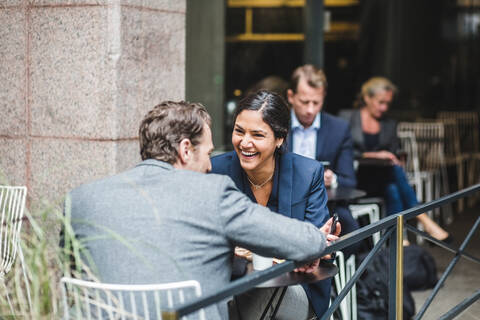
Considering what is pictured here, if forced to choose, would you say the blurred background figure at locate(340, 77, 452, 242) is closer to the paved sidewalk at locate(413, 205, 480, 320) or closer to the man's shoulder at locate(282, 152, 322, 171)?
the paved sidewalk at locate(413, 205, 480, 320)

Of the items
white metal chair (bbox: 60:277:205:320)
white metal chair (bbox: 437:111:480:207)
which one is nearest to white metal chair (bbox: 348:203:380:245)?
white metal chair (bbox: 60:277:205:320)

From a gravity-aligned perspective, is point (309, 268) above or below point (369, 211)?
above

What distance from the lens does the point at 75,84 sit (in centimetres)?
384

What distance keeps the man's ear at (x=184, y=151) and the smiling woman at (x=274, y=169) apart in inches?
28.4

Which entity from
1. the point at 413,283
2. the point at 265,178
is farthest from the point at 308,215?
the point at 413,283

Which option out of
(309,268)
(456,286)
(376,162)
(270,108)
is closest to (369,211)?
(376,162)

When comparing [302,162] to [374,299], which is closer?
[302,162]

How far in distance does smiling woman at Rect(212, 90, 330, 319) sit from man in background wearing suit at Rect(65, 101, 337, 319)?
2.67 ft

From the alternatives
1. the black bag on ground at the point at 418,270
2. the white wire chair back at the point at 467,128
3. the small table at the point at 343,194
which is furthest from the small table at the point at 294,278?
the white wire chair back at the point at 467,128

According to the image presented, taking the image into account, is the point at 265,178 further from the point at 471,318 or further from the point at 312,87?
the point at 471,318

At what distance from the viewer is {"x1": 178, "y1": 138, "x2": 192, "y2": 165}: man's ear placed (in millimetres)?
2428

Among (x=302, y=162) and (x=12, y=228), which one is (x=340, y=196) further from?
(x=12, y=228)

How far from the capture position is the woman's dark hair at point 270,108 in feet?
10.4

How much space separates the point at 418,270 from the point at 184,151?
310 centimetres
